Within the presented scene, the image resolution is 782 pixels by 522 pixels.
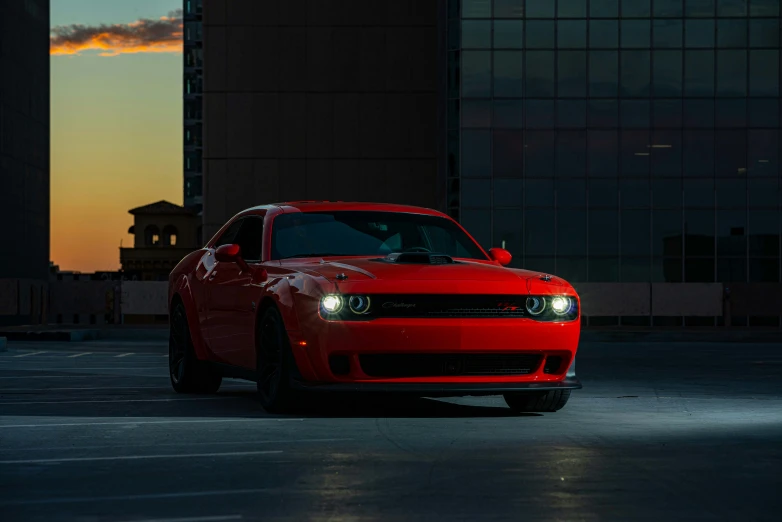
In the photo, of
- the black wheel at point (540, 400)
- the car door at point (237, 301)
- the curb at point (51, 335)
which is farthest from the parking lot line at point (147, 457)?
the curb at point (51, 335)

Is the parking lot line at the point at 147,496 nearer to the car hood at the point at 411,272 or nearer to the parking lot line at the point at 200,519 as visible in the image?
the parking lot line at the point at 200,519

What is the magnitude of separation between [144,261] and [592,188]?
373ft

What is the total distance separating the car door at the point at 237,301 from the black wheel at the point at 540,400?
2072 mm

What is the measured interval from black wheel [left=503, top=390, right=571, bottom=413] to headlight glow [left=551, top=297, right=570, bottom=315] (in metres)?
0.70

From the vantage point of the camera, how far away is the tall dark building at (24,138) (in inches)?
2119

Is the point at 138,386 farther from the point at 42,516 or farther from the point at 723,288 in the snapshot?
the point at 723,288

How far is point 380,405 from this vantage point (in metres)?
11.6

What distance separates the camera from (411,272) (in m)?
10.3

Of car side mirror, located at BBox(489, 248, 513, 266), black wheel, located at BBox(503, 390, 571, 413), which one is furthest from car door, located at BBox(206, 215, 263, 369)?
black wheel, located at BBox(503, 390, 571, 413)

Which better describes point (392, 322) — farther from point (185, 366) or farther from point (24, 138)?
point (24, 138)

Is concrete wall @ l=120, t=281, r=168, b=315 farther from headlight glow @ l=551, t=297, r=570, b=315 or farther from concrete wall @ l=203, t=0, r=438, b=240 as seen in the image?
headlight glow @ l=551, t=297, r=570, b=315

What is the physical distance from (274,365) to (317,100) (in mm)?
49693

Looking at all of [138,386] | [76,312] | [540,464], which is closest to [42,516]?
[540,464]

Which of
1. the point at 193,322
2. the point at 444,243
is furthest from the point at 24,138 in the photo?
the point at 444,243
